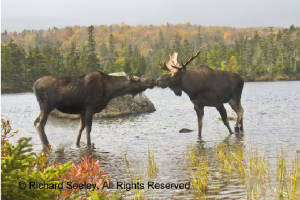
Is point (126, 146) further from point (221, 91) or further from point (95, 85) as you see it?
point (221, 91)

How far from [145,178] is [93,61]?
3407 inches

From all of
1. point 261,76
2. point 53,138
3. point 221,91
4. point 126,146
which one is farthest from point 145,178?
point 261,76

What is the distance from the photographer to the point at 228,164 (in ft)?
28.3

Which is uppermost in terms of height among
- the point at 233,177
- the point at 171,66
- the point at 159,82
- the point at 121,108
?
the point at 171,66

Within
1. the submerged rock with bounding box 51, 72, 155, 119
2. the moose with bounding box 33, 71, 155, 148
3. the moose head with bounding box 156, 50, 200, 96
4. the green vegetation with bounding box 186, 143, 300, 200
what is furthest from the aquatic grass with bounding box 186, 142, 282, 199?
the submerged rock with bounding box 51, 72, 155, 119

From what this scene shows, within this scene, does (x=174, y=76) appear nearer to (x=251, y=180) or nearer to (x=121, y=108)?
(x=251, y=180)

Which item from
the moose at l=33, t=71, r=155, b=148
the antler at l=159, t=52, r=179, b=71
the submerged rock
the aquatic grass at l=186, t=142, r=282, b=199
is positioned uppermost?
the antler at l=159, t=52, r=179, b=71

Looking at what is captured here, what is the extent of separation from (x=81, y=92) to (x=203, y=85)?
14.1 feet

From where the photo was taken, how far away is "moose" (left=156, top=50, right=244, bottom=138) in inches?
566

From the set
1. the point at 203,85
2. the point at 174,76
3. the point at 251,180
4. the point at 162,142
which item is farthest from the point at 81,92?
the point at 251,180

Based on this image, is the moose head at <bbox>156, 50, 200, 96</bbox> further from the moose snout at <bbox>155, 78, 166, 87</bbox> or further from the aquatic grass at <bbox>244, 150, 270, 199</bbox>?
the aquatic grass at <bbox>244, 150, 270, 199</bbox>

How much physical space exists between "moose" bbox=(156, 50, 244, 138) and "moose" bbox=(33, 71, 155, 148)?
1288mm

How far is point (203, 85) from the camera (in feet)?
47.9

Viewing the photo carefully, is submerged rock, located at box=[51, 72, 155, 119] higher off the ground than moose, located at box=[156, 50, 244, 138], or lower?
lower
